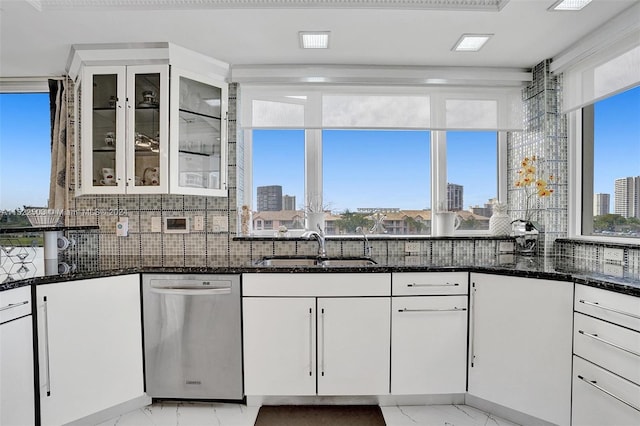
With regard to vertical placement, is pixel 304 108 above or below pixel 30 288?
above

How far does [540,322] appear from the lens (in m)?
1.75

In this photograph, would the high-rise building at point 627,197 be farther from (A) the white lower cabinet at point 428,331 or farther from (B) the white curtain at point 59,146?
(B) the white curtain at point 59,146

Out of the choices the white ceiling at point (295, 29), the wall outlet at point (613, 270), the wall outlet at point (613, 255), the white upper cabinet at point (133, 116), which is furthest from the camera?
the white upper cabinet at point (133, 116)

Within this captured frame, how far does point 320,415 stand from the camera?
1.95m

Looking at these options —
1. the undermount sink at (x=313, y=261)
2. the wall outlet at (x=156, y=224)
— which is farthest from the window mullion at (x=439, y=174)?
the wall outlet at (x=156, y=224)

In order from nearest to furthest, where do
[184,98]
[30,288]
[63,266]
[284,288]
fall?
1. [30,288]
2. [284,288]
3. [63,266]
4. [184,98]

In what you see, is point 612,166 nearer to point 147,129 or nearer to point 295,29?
point 295,29

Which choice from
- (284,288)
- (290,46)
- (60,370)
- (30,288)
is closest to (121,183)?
(30,288)

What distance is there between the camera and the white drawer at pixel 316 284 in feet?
6.39

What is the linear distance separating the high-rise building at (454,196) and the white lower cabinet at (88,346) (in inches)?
97.2

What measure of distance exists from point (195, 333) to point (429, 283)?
4.86ft

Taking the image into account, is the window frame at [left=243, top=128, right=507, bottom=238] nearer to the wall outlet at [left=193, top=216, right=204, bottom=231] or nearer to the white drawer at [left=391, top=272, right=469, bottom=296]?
the wall outlet at [left=193, top=216, right=204, bottom=231]

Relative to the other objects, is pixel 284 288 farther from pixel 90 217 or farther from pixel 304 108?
pixel 90 217

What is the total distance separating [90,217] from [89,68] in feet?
3.64
